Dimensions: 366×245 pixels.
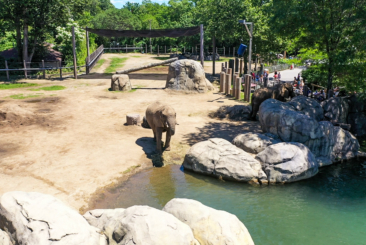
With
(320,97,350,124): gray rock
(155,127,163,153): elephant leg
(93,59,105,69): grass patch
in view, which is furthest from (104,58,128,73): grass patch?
(320,97,350,124): gray rock

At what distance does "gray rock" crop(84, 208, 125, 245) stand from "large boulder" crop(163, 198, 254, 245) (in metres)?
0.89

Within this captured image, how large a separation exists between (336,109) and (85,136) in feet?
29.8

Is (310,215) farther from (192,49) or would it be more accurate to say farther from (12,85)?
(192,49)

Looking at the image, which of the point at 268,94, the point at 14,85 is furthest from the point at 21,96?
the point at 268,94

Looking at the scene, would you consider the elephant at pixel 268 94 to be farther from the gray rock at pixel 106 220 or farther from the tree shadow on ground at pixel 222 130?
the gray rock at pixel 106 220

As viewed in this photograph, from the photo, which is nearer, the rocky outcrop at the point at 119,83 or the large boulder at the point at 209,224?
the large boulder at the point at 209,224

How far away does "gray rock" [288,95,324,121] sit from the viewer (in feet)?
41.4

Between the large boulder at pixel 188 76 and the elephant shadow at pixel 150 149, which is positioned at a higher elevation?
the large boulder at pixel 188 76

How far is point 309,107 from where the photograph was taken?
1276 centimetres

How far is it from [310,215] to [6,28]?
73.3 feet

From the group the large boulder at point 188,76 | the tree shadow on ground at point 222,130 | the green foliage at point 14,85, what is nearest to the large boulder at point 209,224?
the tree shadow on ground at point 222,130

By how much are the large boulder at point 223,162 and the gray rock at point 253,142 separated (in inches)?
23.1

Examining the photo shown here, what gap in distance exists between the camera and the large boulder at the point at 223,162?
9.37m

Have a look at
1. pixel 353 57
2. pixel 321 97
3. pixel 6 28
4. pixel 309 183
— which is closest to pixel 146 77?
pixel 6 28
